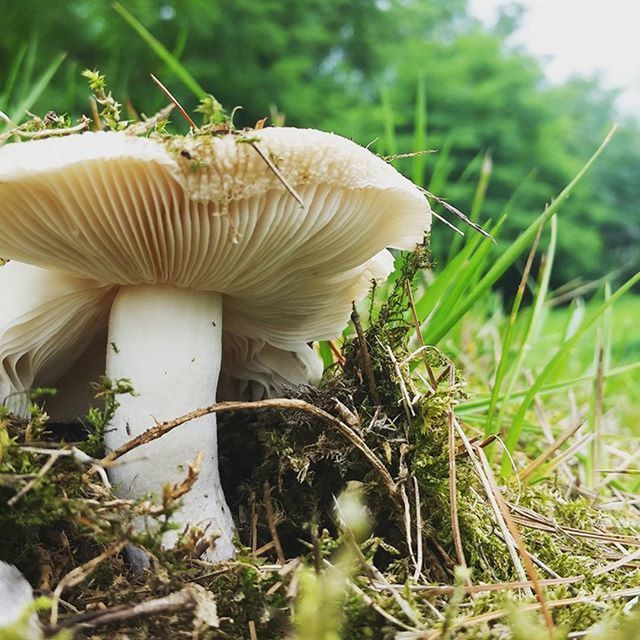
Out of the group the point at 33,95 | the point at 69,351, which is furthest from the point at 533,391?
the point at 33,95

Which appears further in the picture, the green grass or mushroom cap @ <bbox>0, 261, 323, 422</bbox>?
the green grass

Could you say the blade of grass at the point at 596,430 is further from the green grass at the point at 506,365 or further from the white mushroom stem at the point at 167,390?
the white mushroom stem at the point at 167,390

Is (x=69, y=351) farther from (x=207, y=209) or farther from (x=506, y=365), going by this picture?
(x=506, y=365)

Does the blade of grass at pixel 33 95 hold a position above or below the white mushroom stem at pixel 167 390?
above

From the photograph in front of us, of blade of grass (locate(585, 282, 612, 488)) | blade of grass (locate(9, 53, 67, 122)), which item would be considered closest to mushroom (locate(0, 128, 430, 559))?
blade of grass (locate(585, 282, 612, 488))

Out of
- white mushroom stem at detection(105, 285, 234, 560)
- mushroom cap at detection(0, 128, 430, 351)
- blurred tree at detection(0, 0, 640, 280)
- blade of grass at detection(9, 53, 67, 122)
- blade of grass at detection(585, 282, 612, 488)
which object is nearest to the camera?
mushroom cap at detection(0, 128, 430, 351)

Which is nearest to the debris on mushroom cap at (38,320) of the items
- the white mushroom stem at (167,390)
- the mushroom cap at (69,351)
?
the mushroom cap at (69,351)

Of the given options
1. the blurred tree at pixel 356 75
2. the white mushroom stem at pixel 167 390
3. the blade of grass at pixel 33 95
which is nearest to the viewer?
the white mushroom stem at pixel 167 390

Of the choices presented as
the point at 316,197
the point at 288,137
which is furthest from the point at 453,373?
the point at 288,137

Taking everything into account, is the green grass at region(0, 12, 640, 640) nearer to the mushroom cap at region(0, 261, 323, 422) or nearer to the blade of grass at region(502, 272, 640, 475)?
the blade of grass at region(502, 272, 640, 475)

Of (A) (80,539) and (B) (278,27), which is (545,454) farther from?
(B) (278,27)
